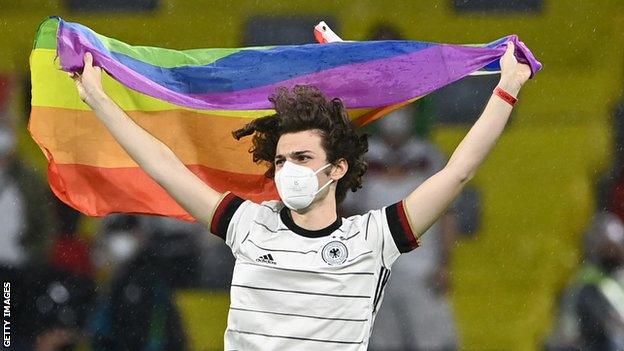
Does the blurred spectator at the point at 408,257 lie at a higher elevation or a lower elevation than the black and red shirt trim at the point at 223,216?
lower

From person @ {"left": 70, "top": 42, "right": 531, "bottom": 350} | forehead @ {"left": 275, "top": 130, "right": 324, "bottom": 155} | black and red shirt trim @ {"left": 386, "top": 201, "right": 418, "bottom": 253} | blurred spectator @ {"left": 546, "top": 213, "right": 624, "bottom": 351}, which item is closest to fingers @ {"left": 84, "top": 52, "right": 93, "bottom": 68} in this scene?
person @ {"left": 70, "top": 42, "right": 531, "bottom": 350}

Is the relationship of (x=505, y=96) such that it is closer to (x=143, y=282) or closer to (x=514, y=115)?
(x=514, y=115)

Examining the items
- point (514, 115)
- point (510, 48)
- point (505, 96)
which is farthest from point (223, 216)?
point (514, 115)

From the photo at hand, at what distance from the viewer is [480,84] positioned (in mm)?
7715

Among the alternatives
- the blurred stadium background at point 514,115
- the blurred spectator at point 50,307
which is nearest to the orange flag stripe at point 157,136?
the blurred stadium background at point 514,115

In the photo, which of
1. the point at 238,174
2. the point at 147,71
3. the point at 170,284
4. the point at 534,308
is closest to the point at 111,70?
the point at 147,71

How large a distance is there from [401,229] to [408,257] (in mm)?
3219

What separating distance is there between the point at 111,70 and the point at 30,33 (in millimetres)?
3034

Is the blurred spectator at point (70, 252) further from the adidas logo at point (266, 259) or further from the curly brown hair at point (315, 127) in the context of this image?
the adidas logo at point (266, 259)

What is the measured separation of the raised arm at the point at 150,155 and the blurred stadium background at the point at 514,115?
3.09 metres

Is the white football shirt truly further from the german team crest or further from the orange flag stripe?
the orange flag stripe

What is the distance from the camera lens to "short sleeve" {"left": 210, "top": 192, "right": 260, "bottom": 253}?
451cm

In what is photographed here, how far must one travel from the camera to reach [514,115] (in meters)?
7.78

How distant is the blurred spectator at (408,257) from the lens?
746 centimetres
